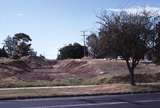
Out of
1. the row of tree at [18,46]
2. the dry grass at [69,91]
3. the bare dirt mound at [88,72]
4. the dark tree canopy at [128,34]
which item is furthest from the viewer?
the row of tree at [18,46]

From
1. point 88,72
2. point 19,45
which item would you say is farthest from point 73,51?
point 88,72

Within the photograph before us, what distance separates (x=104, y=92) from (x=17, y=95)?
529 cm

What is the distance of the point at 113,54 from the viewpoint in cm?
2862

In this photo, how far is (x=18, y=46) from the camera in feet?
520

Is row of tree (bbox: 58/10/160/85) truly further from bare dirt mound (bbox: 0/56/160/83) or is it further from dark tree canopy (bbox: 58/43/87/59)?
dark tree canopy (bbox: 58/43/87/59)

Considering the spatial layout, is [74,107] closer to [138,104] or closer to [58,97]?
[138,104]

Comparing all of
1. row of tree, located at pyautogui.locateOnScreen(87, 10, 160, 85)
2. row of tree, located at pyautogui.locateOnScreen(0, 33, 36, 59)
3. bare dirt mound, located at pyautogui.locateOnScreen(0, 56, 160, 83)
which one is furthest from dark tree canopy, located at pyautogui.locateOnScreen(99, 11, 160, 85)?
row of tree, located at pyautogui.locateOnScreen(0, 33, 36, 59)

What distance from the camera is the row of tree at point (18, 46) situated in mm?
154575

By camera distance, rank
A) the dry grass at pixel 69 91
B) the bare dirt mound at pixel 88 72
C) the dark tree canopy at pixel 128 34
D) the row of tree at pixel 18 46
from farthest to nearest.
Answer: the row of tree at pixel 18 46
the bare dirt mound at pixel 88 72
the dark tree canopy at pixel 128 34
the dry grass at pixel 69 91

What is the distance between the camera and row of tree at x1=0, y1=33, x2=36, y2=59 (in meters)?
155

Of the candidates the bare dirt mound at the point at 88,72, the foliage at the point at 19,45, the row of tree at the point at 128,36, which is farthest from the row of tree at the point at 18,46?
the row of tree at the point at 128,36

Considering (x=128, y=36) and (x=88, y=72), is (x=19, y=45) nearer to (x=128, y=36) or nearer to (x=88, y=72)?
(x=88, y=72)

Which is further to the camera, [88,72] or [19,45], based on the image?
[19,45]

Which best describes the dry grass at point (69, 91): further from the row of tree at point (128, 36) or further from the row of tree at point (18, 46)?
the row of tree at point (18, 46)
